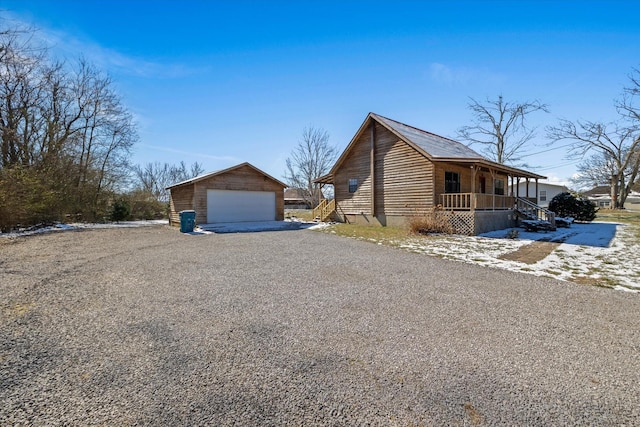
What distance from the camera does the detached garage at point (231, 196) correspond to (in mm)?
16734

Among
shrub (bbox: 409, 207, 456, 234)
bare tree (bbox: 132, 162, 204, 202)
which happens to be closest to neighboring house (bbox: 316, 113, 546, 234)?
shrub (bbox: 409, 207, 456, 234)

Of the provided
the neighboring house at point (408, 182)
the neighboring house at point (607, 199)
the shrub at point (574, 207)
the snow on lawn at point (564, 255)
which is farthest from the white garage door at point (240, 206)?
the neighboring house at point (607, 199)

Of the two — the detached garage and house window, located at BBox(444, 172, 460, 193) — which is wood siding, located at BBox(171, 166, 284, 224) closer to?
the detached garage

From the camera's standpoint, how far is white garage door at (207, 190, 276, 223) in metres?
17.2

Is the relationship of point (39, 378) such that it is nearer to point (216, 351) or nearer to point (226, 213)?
point (216, 351)

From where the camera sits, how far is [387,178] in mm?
16172

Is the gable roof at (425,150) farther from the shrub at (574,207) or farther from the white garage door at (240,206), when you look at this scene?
the white garage door at (240,206)

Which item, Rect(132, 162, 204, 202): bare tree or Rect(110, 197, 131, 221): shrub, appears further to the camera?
Rect(132, 162, 204, 202): bare tree

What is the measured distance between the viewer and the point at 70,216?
19812mm

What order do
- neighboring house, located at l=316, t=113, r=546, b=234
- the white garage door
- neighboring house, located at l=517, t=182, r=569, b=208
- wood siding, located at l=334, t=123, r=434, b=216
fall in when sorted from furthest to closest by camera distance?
neighboring house, located at l=517, t=182, r=569, b=208, the white garage door, wood siding, located at l=334, t=123, r=434, b=216, neighboring house, located at l=316, t=113, r=546, b=234

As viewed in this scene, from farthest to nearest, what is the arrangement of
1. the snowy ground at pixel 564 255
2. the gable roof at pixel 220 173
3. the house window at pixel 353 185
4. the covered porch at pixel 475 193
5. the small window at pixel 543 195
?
the small window at pixel 543 195 → the house window at pixel 353 185 → the gable roof at pixel 220 173 → the covered porch at pixel 475 193 → the snowy ground at pixel 564 255

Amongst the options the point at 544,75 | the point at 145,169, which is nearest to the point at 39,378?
the point at 544,75

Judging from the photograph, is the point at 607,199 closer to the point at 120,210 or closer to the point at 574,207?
the point at 574,207

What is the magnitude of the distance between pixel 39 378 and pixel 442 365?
355 centimetres
